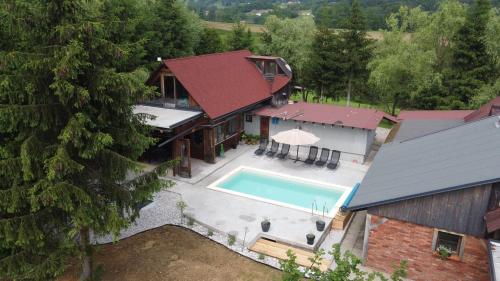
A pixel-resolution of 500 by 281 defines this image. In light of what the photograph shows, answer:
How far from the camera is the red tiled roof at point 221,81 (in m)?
21.5

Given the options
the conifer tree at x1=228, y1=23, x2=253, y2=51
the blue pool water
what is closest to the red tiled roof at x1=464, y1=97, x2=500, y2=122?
the blue pool water

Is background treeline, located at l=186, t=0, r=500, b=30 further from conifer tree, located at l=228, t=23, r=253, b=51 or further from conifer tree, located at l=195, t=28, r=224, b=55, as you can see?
conifer tree, located at l=195, t=28, r=224, b=55

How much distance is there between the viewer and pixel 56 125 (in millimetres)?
9680

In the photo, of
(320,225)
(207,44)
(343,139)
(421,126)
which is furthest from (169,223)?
(207,44)

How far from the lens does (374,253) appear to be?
1256 cm

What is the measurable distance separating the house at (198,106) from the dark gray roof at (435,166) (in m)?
9.29

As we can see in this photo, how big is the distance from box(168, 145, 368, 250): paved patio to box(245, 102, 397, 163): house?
1.27 metres

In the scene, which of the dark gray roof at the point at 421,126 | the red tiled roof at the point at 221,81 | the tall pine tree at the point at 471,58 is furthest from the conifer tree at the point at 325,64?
the dark gray roof at the point at 421,126

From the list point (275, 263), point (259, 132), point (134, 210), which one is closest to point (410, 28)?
point (259, 132)

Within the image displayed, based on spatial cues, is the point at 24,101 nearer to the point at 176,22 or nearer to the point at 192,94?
the point at 192,94

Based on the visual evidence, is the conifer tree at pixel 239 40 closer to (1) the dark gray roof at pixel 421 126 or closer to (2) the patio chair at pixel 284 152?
(2) the patio chair at pixel 284 152

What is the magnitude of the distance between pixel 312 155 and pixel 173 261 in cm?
1243

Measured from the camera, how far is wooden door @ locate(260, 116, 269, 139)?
25531mm

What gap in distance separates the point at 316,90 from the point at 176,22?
14885 millimetres
